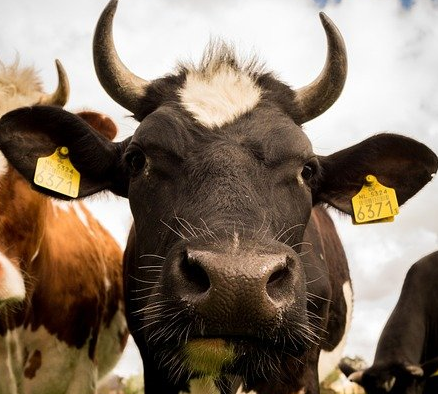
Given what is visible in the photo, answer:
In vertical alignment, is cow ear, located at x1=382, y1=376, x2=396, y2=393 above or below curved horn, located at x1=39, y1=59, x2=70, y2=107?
below

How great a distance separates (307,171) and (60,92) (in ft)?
7.70

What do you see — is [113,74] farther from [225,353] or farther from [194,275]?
[225,353]

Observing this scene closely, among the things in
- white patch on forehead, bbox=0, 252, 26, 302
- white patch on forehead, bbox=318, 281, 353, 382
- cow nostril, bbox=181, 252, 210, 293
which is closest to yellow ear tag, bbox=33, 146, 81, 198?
white patch on forehead, bbox=0, 252, 26, 302

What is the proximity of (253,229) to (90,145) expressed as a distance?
1.67m

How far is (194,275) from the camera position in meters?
3.04

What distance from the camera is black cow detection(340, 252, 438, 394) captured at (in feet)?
20.6

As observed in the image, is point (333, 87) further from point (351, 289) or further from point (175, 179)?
point (351, 289)

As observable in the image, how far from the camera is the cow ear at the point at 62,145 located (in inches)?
171

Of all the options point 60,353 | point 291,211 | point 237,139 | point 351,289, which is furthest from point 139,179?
point 351,289

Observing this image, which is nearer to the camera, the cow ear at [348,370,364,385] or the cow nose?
the cow nose

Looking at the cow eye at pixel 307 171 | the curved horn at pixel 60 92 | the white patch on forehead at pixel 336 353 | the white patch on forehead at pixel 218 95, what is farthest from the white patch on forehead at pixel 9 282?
Result: the white patch on forehead at pixel 336 353

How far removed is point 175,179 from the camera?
149 inches

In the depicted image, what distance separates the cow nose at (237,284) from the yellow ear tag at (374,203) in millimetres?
1736

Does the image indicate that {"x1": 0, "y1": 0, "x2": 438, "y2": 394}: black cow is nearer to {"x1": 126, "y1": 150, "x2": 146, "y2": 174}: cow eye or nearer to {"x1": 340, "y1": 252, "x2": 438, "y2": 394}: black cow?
{"x1": 126, "y1": 150, "x2": 146, "y2": 174}: cow eye
